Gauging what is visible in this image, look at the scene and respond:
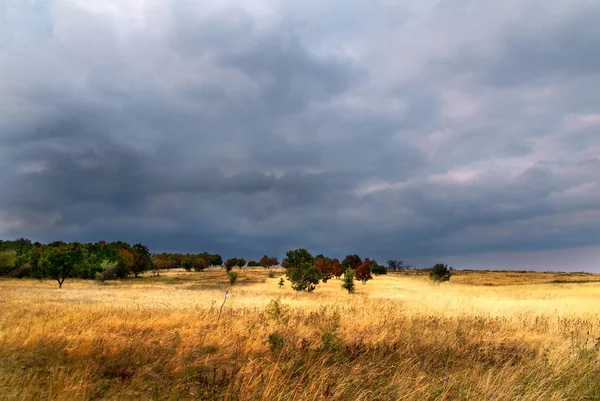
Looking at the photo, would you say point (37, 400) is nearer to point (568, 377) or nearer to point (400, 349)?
point (400, 349)

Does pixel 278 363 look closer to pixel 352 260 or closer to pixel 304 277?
pixel 304 277

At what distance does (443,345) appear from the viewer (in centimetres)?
995

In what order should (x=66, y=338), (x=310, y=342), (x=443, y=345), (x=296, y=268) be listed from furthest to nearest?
(x=296, y=268) < (x=443, y=345) < (x=310, y=342) < (x=66, y=338)

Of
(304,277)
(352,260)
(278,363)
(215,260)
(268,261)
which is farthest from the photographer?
(215,260)

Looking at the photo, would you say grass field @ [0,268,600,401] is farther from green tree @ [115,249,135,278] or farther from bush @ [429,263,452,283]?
green tree @ [115,249,135,278]

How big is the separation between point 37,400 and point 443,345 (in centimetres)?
865

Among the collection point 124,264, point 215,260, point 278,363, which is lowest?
point 278,363

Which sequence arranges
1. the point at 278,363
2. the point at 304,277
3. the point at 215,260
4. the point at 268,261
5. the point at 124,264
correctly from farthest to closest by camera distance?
the point at 215,260 → the point at 268,261 → the point at 124,264 → the point at 304,277 → the point at 278,363

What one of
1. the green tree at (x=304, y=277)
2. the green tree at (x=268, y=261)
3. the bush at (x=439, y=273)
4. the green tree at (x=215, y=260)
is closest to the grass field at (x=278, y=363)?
the green tree at (x=304, y=277)

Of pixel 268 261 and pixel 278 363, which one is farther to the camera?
pixel 268 261

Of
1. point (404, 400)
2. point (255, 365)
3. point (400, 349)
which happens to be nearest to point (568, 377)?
point (400, 349)

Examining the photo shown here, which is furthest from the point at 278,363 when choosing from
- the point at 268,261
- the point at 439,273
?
the point at 268,261

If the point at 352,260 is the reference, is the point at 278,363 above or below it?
below

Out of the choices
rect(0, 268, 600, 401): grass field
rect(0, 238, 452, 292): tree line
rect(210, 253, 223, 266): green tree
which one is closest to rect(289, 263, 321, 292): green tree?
rect(0, 238, 452, 292): tree line
